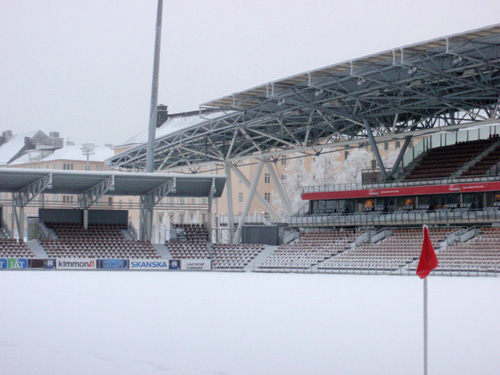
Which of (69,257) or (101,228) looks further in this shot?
(101,228)

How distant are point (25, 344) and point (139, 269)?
39135 millimetres

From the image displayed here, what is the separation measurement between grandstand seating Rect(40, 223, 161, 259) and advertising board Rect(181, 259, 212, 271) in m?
2.16

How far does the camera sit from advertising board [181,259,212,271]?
57.3 m

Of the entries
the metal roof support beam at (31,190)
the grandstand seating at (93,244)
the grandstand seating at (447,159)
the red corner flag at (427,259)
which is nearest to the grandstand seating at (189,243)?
the grandstand seating at (93,244)

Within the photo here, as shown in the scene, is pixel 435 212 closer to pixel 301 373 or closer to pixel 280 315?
pixel 280 315

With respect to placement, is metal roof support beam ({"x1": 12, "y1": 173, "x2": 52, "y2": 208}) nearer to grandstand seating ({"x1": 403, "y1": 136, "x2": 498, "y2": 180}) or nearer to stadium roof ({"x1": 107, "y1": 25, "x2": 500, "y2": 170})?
stadium roof ({"x1": 107, "y1": 25, "x2": 500, "y2": 170})

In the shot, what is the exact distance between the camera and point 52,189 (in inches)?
2427

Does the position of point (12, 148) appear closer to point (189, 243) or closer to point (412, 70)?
point (189, 243)

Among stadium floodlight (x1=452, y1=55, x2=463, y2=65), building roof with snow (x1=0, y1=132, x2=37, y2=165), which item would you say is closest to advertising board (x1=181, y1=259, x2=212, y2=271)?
stadium floodlight (x1=452, y1=55, x2=463, y2=65)

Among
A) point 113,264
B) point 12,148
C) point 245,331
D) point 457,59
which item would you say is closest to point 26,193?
point 113,264

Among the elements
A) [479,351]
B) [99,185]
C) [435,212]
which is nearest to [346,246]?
[435,212]

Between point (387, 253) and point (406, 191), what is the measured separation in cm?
701

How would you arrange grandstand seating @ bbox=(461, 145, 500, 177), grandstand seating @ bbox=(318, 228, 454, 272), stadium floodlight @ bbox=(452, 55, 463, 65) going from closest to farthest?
stadium floodlight @ bbox=(452, 55, 463, 65) < grandstand seating @ bbox=(318, 228, 454, 272) < grandstand seating @ bbox=(461, 145, 500, 177)

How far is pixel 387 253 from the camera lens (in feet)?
177
